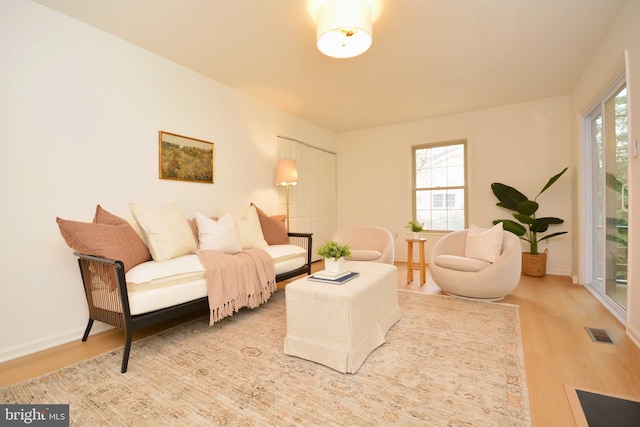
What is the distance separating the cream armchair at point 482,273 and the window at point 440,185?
2.06 m

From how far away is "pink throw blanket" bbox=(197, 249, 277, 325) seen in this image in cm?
242

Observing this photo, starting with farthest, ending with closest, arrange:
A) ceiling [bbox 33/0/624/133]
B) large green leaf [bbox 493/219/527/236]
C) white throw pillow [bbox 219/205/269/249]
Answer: large green leaf [bbox 493/219/527/236]
white throw pillow [bbox 219/205/269/249]
ceiling [bbox 33/0/624/133]

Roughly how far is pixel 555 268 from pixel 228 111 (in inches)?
210

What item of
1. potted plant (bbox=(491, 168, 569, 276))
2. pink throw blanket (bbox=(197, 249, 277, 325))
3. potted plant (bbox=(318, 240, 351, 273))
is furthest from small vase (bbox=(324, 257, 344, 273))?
potted plant (bbox=(491, 168, 569, 276))

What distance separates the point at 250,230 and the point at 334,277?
59.8 inches

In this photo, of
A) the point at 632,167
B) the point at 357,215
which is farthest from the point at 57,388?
the point at 357,215

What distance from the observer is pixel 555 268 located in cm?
455

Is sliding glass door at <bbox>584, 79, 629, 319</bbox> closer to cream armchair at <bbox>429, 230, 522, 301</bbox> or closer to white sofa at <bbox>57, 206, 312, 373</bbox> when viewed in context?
cream armchair at <bbox>429, 230, 522, 301</bbox>

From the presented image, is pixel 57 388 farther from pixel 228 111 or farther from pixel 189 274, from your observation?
pixel 228 111

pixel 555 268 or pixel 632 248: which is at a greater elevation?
pixel 632 248

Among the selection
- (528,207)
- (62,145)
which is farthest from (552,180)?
(62,145)

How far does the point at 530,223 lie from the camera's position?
14.2 feet

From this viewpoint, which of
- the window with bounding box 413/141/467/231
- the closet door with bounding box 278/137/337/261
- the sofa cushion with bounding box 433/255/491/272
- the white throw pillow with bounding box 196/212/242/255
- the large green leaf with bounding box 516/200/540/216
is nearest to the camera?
the white throw pillow with bounding box 196/212/242/255

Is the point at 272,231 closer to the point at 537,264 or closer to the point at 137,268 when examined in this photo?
the point at 137,268
